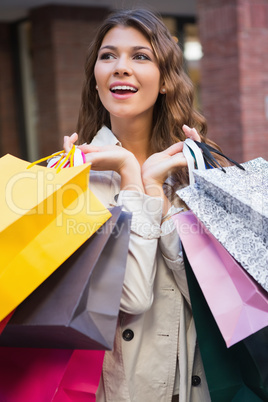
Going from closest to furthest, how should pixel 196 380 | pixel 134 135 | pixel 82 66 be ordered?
pixel 196 380 → pixel 134 135 → pixel 82 66

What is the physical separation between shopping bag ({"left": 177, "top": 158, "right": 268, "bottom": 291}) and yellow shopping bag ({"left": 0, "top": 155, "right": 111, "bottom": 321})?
10.2 inches

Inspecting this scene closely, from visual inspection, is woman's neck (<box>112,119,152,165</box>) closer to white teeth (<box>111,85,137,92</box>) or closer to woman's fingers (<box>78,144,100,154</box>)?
white teeth (<box>111,85,137,92</box>)

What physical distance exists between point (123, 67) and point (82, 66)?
21.0 feet

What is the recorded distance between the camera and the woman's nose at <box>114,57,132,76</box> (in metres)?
1.64

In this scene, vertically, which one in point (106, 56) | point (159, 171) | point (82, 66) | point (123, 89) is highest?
point (82, 66)

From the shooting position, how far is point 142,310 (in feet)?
4.76

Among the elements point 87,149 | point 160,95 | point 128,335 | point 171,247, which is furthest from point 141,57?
point 128,335

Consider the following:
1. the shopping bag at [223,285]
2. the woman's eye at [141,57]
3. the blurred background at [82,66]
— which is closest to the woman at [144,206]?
the woman's eye at [141,57]

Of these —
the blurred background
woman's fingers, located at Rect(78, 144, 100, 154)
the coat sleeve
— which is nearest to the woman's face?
woman's fingers, located at Rect(78, 144, 100, 154)

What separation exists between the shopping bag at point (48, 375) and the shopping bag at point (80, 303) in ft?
0.19

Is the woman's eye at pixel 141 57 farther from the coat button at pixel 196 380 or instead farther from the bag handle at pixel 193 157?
the coat button at pixel 196 380

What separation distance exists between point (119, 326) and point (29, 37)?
766cm

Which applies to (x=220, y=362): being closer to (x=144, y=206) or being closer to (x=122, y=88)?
(x=144, y=206)

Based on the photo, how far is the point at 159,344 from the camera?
5.29ft
